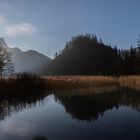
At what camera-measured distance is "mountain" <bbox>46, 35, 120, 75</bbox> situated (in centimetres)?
13900

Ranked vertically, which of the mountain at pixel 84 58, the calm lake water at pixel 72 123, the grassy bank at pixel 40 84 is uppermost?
the mountain at pixel 84 58

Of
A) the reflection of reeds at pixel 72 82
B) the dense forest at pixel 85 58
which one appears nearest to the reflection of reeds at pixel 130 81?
the reflection of reeds at pixel 72 82

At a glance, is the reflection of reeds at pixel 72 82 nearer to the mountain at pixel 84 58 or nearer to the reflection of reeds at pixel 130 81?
the reflection of reeds at pixel 130 81

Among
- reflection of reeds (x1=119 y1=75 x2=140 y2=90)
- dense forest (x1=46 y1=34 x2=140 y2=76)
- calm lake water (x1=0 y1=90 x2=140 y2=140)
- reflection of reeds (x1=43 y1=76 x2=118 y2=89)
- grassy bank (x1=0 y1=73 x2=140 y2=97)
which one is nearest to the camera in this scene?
calm lake water (x1=0 y1=90 x2=140 y2=140)

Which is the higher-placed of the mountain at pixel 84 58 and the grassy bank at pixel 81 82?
the mountain at pixel 84 58

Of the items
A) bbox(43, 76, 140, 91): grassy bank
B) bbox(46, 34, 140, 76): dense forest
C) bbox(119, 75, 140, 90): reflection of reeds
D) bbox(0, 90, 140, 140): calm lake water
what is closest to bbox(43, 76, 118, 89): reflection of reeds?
bbox(43, 76, 140, 91): grassy bank

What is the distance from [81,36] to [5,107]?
16170 centimetres

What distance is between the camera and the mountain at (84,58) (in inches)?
5472

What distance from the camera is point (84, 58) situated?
151 metres

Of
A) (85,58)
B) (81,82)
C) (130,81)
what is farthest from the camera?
(85,58)

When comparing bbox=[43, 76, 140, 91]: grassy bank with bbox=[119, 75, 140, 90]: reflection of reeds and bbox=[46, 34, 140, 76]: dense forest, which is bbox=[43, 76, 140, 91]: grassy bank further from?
bbox=[46, 34, 140, 76]: dense forest

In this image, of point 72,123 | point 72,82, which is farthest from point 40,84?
point 72,123

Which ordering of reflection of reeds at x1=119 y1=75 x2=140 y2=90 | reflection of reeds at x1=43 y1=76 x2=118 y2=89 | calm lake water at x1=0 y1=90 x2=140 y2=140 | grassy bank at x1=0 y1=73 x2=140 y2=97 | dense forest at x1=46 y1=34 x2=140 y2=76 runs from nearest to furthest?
calm lake water at x1=0 y1=90 x2=140 y2=140 → grassy bank at x1=0 y1=73 x2=140 y2=97 → reflection of reeds at x1=43 y1=76 x2=118 y2=89 → reflection of reeds at x1=119 y1=75 x2=140 y2=90 → dense forest at x1=46 y1=34 x2=140 y2=76

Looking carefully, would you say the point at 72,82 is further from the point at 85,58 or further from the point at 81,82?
the point at 85,58
